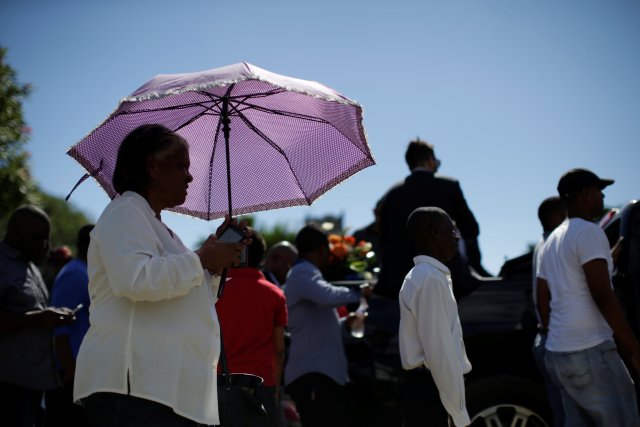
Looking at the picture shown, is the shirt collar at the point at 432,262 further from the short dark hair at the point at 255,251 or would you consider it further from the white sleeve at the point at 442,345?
the short dark hair at the point at 255,251

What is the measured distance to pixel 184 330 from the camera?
107 inches

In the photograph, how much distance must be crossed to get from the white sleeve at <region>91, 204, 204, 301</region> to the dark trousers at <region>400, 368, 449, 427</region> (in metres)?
1.68

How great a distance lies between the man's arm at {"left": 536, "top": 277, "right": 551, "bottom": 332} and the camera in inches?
191

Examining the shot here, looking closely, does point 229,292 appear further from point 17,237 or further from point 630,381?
point 630,381

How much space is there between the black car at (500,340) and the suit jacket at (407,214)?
0.93 ft

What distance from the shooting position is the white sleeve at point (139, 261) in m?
2.63

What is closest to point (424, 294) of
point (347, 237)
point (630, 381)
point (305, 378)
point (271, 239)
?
point (630, 381)

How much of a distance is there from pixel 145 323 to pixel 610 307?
2.62 metres

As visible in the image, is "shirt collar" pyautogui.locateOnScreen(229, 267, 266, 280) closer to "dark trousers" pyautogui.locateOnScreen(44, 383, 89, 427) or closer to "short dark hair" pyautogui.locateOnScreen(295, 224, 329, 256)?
"short dark hair" pyautogui.locateOnScreen(295, 224, 329, 256)

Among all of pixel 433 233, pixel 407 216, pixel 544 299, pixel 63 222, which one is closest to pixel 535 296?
pixel 544 299

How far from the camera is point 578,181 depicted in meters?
4.61

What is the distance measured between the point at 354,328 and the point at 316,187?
254cm

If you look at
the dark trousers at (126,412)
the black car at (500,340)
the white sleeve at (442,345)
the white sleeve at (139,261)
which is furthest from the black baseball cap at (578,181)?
the dark trousers at (126,412)

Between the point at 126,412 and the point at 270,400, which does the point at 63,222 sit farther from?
the point at 126,412
